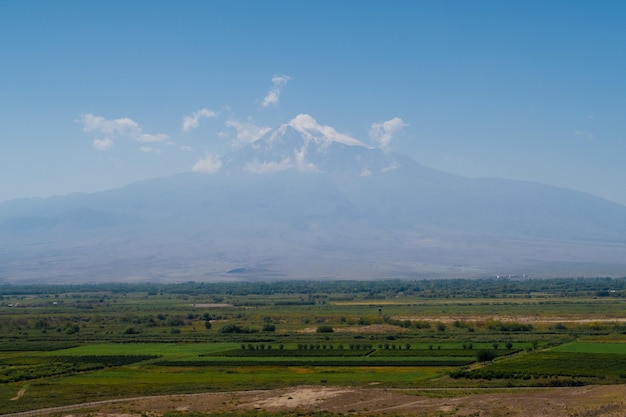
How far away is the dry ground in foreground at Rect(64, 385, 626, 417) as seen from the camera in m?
33.9

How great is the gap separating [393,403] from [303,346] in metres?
22.3

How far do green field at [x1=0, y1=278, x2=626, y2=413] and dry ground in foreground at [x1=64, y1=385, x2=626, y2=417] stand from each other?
2.20 metres

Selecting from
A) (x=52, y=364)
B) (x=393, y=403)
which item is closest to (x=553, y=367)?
(x=393, y=403)

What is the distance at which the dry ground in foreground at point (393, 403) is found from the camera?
1334 inches

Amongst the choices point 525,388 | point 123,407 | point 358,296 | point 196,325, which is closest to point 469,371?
point 525,388

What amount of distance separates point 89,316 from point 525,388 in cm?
6444

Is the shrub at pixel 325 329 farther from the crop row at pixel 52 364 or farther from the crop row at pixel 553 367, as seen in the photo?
the crop row at pixel 553 367

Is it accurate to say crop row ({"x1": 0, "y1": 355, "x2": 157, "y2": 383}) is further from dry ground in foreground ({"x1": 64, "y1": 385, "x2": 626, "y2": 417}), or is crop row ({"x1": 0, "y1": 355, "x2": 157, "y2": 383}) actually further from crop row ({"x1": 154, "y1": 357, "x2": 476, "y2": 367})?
dry ground in foreground ({"x1": 64, "y1": 385, "x2": 626, "y2": 417})

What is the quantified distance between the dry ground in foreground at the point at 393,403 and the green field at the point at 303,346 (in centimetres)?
220

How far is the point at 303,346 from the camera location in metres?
58.0

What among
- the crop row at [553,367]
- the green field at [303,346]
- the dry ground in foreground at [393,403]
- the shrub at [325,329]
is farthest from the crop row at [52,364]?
the crop row at [553,367]

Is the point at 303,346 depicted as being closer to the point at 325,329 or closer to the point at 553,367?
the point at 325,329

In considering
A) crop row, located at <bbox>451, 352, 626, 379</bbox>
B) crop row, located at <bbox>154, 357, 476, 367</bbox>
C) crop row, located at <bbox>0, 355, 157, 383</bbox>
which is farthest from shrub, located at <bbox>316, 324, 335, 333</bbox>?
crop row, located at <bbox>451, 352, 626, 379</bbox>

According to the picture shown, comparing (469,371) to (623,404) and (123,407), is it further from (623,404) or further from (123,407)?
(123,407)
